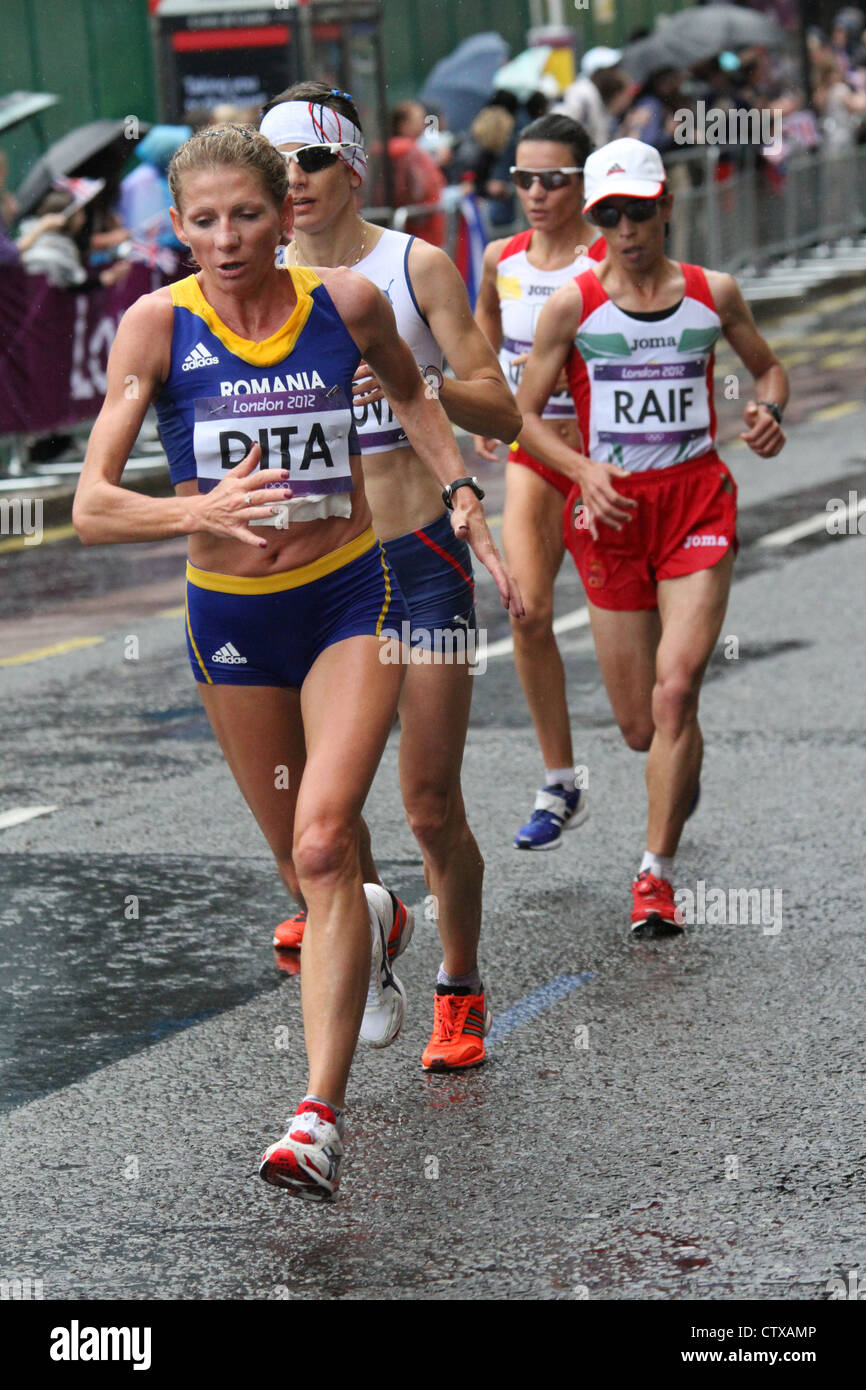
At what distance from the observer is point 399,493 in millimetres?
5605

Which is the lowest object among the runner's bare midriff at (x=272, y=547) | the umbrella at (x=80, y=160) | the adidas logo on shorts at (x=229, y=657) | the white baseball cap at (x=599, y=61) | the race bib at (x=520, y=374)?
the adidas logo on shorts at (x=229, y=657)

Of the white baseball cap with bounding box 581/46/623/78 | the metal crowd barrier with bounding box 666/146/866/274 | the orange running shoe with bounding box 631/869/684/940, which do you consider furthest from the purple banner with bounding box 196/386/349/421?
the white baseball cap with bounding box 581/46/623/78

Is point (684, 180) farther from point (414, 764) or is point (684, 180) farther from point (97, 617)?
point (414, 764)

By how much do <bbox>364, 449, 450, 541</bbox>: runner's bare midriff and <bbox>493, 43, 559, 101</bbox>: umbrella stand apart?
23.0 metres

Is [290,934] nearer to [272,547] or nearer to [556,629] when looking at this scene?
[272,547]

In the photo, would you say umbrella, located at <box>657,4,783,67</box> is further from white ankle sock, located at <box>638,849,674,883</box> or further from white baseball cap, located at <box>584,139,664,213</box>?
white ankle sock, located at <box>638,849,674,883</box>

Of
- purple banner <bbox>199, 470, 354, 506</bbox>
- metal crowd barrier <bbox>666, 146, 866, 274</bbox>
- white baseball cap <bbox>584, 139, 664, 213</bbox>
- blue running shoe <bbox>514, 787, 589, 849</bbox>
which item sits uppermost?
metal crowd barrier <bbox>666, 146, 866, 274</bbox>

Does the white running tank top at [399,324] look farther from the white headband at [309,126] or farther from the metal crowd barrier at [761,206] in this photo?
the metal crowd barrier at [761,206]

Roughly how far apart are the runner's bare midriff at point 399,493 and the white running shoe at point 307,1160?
1.72 meters

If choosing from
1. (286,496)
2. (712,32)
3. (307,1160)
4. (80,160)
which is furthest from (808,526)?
(712,32)

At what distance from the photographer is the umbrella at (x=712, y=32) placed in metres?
27.2

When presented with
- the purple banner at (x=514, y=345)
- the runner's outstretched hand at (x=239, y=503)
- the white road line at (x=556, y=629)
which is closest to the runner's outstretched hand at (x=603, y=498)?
the purple banner at (x=514, y=345)

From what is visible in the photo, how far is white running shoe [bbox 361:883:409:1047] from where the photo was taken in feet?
16.8

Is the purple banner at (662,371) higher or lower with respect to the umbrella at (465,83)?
lower
